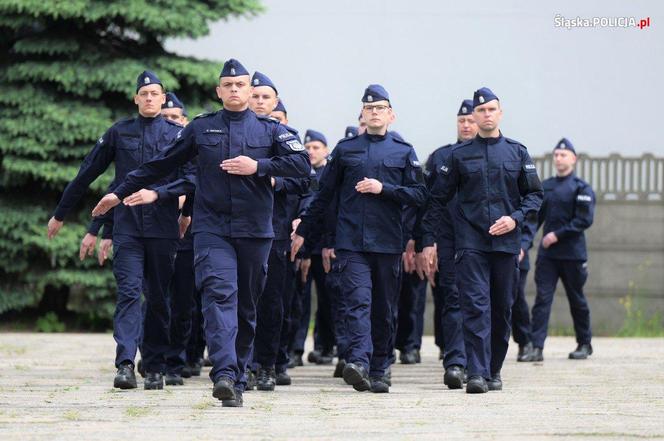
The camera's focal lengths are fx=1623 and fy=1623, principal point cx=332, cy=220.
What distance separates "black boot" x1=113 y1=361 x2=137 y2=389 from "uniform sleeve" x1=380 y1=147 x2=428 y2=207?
2.11 m

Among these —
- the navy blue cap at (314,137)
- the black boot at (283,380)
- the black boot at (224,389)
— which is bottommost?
the black boot at (283,380)

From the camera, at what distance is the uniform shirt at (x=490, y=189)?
11250 millimetres

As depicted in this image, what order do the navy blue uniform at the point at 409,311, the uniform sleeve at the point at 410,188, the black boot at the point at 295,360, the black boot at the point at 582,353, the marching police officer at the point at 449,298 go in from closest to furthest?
the uniform sleeve at the point at 410,188, the marching police officer at the point at 449,298, the black boot at the point at 295,360, the navy blue uniform at the point at 409,311, the black boot at the point at 582,353

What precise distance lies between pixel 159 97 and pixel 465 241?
7.87 ft

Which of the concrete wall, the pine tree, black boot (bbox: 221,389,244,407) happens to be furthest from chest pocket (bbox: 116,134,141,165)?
the concrete wall

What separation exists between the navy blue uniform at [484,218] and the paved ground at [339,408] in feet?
1.69

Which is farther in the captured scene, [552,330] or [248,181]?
[552,330]

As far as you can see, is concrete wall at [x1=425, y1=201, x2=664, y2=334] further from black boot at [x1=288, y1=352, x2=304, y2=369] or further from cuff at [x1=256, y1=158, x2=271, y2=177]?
cuff at [x1=256, y1=158, x2=271, y2=177]

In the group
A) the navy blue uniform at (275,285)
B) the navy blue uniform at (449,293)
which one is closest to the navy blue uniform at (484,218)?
the navy blue uniform at (449,293)

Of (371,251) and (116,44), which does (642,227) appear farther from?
(371,251)

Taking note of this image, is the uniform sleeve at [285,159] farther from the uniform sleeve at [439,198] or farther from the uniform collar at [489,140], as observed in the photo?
the uniform collar at [489,140]

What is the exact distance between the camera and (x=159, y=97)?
11539 mm

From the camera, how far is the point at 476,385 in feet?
36.4

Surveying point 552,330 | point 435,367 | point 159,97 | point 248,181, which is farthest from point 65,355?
point 552,330
